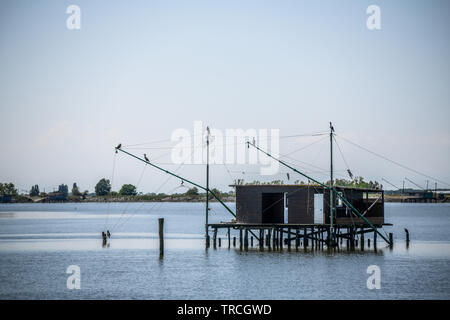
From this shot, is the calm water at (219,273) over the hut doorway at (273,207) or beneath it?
beneath

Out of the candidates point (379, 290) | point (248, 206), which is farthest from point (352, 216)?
point (379, 290)

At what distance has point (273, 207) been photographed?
5853cm

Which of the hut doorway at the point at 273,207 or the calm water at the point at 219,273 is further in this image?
the hut doorway at the point at 273,207

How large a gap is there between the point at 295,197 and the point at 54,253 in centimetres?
2318

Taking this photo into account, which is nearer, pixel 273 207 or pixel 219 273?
pixel 219 273

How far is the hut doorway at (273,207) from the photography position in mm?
57500

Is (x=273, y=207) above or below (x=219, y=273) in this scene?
above

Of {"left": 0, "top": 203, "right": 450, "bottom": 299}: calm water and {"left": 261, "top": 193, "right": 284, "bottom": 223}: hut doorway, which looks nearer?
{"left": 0, "top": 203, "right": 450, "bottom": 299}: calm water

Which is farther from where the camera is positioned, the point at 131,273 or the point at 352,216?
the point at 352,216

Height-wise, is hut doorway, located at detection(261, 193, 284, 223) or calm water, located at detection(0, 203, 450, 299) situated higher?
hut doorway, located at detection(261, 193, 284, 223)

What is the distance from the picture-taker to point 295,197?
53406 mm

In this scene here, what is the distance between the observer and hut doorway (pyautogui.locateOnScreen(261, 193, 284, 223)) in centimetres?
5750

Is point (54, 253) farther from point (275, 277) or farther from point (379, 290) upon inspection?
point (379, 290)

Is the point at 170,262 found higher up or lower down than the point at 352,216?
lower down
